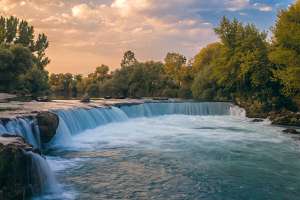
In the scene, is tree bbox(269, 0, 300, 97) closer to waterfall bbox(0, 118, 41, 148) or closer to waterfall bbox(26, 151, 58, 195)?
waterfall bbox(0, 118, 41, 148)

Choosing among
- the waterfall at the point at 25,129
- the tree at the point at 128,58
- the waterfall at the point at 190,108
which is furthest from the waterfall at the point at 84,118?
the tree at the point at 128,58

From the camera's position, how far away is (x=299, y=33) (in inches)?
1017

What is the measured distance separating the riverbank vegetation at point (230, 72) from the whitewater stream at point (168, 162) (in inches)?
348

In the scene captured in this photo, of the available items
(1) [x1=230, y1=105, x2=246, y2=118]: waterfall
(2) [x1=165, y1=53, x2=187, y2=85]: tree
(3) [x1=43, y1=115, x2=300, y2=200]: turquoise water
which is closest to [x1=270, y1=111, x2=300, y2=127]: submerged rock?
(1) [x1=230, y1=105, x2=246, y2=118]: waterfall

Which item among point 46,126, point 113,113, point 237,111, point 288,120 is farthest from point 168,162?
point 237,111

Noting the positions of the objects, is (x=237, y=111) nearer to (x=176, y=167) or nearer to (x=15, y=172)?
(x=176, y=167)

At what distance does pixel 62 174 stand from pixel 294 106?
29.1m

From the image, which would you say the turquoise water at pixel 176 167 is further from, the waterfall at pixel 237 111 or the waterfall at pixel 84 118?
the waterfall at pixel 237 111

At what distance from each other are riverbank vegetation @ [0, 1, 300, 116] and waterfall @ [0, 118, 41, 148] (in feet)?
62.9

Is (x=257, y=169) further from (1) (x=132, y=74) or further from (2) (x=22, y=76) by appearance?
(1) (x=132, y=74)

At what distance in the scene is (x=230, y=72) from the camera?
4041 cm

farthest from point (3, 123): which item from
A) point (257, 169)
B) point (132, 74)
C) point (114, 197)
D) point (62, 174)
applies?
point (132, 74)

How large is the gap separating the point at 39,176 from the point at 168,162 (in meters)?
5.40

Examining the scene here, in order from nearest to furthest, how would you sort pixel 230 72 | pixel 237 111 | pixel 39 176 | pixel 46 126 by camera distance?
pixel 39 176, pixel 46 126, pixel 237 111, pixel 230 72
